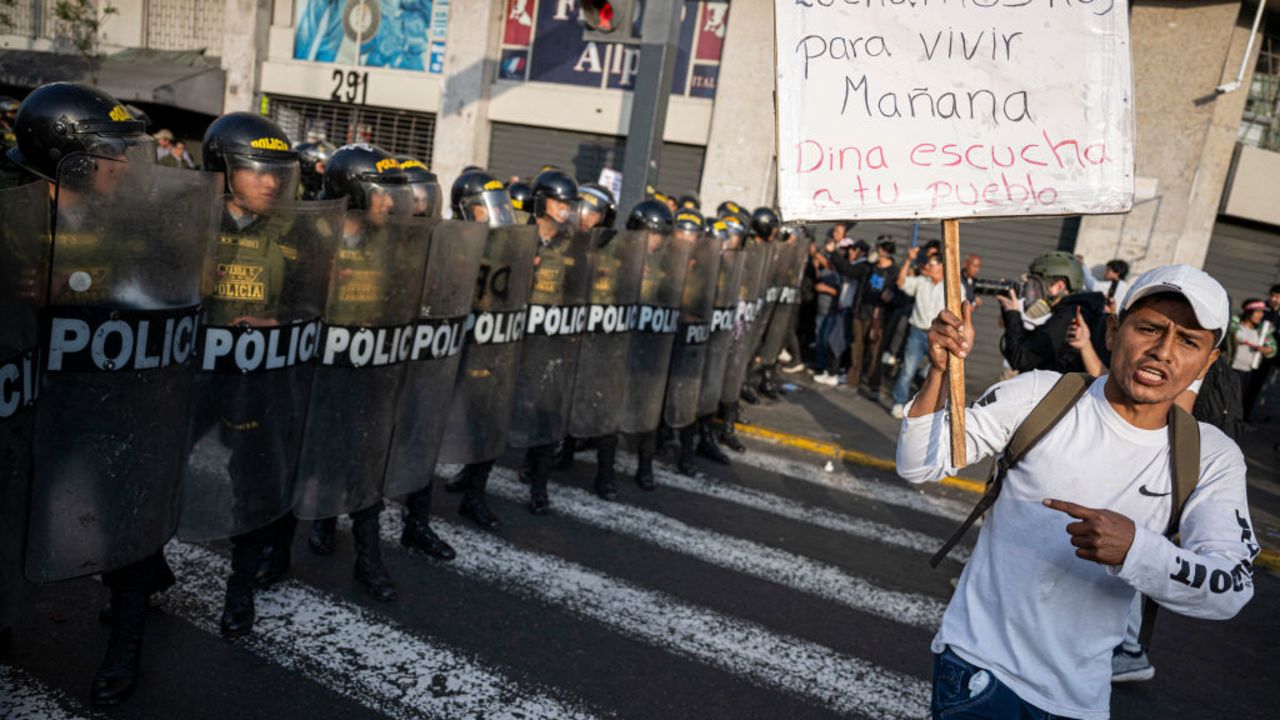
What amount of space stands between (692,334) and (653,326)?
1.71 feet

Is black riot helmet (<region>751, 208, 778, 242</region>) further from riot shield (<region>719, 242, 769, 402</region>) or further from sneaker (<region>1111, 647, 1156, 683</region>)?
sneaker (<region>1111, 647, 1156, 683</region>)

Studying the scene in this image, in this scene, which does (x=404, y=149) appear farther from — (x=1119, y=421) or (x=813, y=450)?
(x=1119, y=421)

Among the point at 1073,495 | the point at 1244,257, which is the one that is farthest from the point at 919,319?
the point at 1073,495

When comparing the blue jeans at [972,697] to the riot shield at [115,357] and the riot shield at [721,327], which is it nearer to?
the riot shield at [115,357]

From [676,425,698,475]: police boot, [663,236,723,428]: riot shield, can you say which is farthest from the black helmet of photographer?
[676,425,698,475]: police boot

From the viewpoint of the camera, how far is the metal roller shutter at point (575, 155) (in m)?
16.3

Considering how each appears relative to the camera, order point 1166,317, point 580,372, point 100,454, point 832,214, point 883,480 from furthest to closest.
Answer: point 883,480 < point 580,372 < point 100,454 < point 832,214 < point 1166,317

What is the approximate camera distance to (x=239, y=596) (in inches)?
149

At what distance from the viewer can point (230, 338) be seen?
337cm

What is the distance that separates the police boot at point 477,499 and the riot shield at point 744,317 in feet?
9.72

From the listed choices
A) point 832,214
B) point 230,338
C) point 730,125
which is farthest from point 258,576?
point 730,125

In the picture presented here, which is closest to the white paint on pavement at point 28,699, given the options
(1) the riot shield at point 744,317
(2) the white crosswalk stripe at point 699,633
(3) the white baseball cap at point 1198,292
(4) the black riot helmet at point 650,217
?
(2) the white crosswalk stripe at point 699,633

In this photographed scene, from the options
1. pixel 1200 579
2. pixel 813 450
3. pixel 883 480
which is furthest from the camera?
pixel 813 450

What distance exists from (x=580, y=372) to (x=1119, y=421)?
13.9 ft
